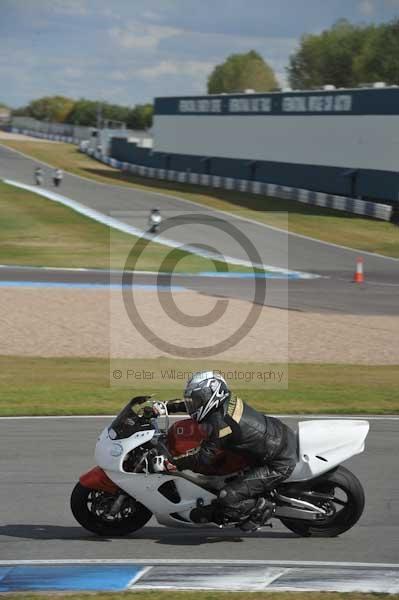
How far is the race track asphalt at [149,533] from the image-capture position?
845cm

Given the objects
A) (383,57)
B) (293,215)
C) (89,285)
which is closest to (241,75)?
(383,57)

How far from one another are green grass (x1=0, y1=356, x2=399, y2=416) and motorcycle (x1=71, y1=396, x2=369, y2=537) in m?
5.76

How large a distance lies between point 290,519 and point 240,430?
3.45 ft

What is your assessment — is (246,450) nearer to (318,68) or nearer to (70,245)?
(70,245)

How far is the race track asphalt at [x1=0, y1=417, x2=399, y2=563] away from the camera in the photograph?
332 inches

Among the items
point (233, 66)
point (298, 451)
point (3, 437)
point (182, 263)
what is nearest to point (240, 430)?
point (298, 451)

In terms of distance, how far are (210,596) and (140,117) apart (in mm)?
177174

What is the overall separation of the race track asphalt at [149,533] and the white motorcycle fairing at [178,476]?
0.35m

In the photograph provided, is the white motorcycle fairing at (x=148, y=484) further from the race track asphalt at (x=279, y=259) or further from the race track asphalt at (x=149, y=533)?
the race track asphalt at (x=279, y=259)

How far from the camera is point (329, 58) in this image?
15112 centimetres

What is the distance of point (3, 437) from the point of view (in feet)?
42.0

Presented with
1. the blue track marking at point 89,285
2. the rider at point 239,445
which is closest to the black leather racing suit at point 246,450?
the rider at point 239,445

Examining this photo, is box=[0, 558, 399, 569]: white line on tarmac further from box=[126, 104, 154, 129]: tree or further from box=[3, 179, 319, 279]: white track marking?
box=[126, 104, 154, 129]: tree

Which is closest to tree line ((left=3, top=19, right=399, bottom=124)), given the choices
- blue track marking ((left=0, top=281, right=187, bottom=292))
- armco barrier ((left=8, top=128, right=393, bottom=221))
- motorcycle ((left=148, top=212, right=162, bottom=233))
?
armco barrier ((left=8, top=128, right=393, bottom=221))
